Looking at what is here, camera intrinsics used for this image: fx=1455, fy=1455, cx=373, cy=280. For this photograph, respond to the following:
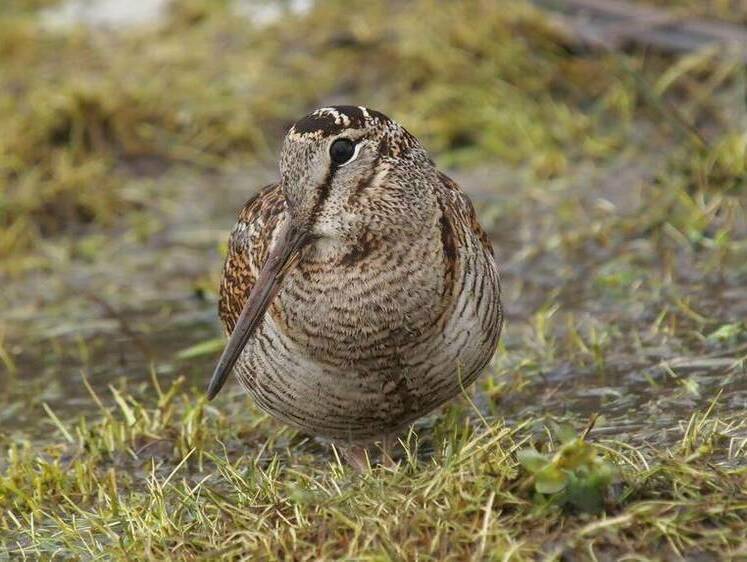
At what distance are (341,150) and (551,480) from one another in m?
1.02

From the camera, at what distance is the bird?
12.4 ft

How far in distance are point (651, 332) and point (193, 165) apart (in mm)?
3181

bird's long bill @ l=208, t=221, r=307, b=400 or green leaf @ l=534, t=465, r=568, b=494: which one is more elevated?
bird's long bill @ l=208, t=221, r=307, b=400

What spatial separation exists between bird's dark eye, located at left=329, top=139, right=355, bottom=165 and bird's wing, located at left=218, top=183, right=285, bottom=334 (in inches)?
12.1

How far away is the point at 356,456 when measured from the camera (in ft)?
13.7

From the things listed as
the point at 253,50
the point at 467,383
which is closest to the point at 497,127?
the point at 253,50

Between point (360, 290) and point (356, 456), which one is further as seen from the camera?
point (356, 456)

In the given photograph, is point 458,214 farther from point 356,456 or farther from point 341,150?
point 356,456

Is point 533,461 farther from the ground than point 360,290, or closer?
closer

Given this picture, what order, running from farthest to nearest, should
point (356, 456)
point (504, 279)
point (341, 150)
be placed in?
point (504, 279) < point (356, 456) < point (341, 150)

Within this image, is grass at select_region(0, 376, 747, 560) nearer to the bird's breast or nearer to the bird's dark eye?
the bird's breast

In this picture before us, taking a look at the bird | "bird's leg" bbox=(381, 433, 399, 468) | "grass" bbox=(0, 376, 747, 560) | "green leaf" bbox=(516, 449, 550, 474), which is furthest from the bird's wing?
"green leaf" bbox=(516, 449, 550, 474)

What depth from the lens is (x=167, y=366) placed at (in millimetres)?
5453

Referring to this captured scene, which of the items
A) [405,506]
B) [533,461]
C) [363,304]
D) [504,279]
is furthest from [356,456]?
[504,279]
